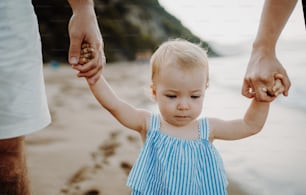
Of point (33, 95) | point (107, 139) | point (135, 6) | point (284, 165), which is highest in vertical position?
point (33, 95)

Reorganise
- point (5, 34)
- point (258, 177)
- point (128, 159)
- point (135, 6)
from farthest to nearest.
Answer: point (135, 6)
point (128, 159)
point (258, 177)
point (5, 34)

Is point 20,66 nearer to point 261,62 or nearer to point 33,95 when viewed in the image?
point 33,95

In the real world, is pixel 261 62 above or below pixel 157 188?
above

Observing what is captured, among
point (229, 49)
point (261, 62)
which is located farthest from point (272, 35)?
point (229, 49)

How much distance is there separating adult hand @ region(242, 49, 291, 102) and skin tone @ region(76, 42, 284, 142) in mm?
14

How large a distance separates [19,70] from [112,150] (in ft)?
3.38

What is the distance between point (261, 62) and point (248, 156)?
1001 millimetres

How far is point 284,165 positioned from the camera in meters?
1.92

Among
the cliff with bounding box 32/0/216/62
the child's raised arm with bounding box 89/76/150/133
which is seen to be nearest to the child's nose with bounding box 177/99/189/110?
the child's raised arm with bounding box 89/76/150/133

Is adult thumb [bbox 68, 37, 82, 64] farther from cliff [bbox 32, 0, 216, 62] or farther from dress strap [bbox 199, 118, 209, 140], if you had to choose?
cliff [bbox 32, 0, 216, 62]

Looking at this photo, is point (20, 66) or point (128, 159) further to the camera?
point (128, 159)

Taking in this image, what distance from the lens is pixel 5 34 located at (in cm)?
100

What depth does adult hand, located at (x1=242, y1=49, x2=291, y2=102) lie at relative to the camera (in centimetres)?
103

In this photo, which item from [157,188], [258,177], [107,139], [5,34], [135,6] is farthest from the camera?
[135,6]
